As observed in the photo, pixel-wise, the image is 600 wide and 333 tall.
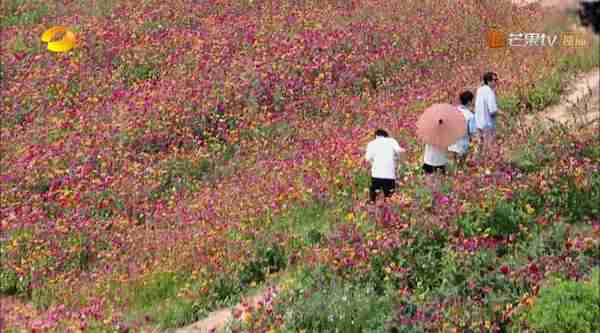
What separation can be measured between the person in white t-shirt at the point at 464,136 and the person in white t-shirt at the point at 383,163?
764 millimetres

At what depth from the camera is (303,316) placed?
924 centimetres

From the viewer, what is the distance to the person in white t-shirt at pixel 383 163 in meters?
11.4

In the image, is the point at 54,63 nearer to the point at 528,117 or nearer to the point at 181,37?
the point at 181,37

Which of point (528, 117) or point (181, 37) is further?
point (181, 37)

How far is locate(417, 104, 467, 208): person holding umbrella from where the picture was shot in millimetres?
11172

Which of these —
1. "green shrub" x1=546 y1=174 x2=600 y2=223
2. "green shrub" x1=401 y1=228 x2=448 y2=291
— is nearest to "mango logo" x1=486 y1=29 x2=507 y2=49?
"green shrub" x1=546 y1=174 x2=600 y2=223

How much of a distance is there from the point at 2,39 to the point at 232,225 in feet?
47.9

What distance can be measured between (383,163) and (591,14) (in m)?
6.41

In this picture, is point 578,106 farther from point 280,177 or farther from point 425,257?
point 280,177

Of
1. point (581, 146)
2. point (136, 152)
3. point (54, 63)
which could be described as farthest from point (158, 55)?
point (581, 146)

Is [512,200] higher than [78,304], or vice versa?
[512,200]

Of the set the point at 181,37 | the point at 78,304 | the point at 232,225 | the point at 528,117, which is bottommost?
the point at 78,304

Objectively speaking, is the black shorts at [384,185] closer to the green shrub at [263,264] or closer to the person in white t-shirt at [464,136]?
the person in white t-shirt at [464,136]

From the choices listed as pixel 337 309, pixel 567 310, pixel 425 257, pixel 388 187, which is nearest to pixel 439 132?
pixel 388 187
